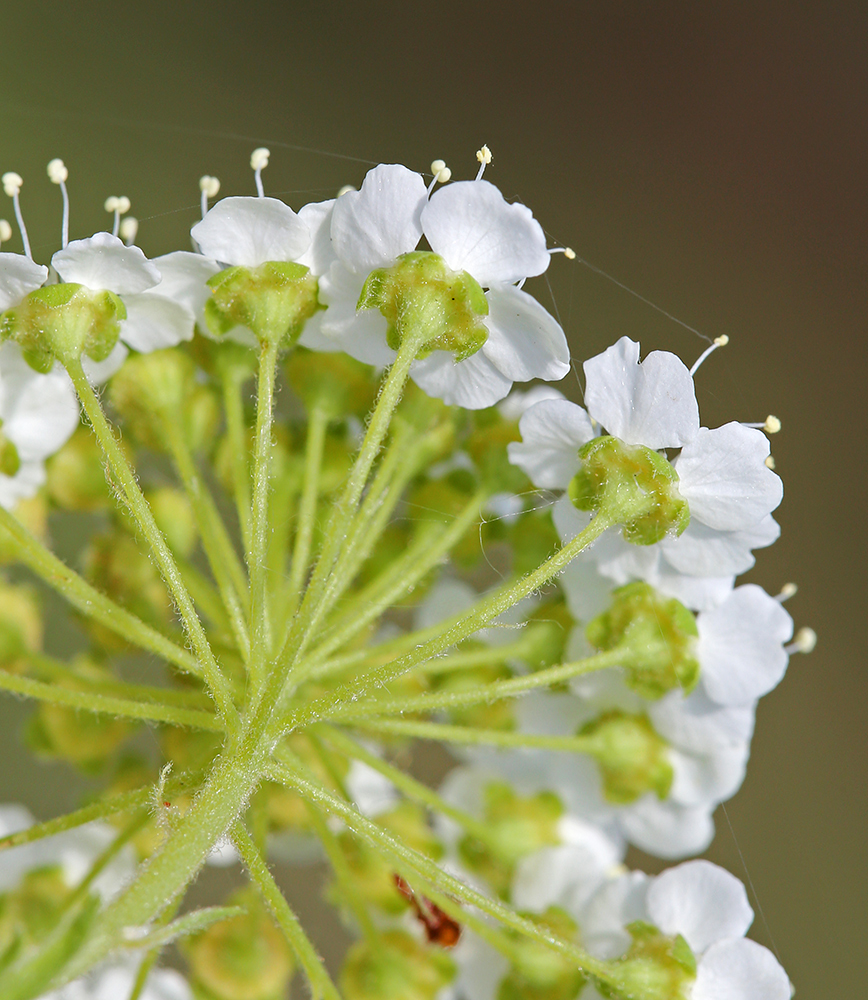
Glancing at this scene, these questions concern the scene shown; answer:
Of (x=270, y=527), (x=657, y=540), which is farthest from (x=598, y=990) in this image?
(x=270, y=527)

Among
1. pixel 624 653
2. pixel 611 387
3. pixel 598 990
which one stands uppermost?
pixel 611 387

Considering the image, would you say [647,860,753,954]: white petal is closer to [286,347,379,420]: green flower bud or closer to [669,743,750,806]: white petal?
[669,743,750,806]: white petal

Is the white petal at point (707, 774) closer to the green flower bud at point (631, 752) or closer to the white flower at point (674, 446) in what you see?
the green flower bud at point (631, 752)

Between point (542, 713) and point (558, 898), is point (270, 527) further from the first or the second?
point (558, 898)

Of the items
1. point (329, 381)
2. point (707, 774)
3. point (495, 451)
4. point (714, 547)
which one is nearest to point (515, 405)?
point (495, 451)

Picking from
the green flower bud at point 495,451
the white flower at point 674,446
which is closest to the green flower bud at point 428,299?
the white flower at point 674,446

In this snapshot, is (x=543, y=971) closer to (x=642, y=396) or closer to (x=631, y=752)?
(x=631, y=752)

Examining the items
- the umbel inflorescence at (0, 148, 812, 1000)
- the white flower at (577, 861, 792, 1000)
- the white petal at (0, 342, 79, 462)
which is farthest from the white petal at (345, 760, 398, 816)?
the white petal at (0, 342, 79, 462)
